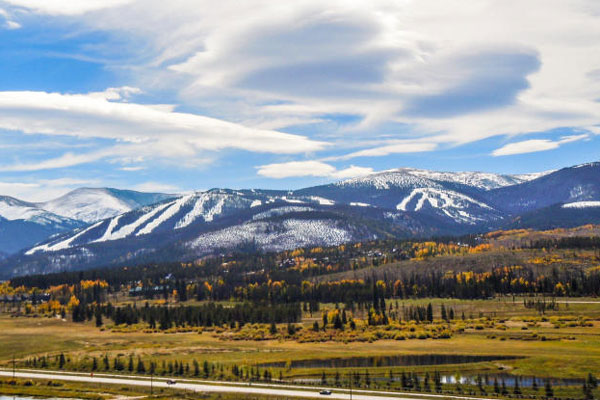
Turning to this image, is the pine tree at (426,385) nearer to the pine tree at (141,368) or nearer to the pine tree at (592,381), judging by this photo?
Answer: the pine tree at (592,381)

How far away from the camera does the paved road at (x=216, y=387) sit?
95.1 m

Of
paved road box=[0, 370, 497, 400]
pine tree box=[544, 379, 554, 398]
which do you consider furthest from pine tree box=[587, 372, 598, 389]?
paved road box=[0, 370, 497, 400]

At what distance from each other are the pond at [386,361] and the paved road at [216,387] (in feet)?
83.9

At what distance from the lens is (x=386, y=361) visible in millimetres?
133125

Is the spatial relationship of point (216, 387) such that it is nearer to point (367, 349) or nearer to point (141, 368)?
point (141, 368)

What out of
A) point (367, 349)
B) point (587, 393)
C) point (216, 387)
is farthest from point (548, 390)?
point (367, 349)

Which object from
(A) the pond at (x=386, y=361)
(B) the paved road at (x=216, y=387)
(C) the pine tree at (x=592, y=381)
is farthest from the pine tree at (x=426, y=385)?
(C) the pine tree at (x=592, y=381)

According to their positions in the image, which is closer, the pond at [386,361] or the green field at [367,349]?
the green field at [367,349]

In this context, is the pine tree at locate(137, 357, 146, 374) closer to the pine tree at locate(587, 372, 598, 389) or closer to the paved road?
the paved road

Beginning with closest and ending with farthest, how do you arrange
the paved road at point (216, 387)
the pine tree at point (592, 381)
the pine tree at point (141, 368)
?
the paved road at point (216, 387) < the pine tree at point (592, 381) < the pine tree at point (141, 368)

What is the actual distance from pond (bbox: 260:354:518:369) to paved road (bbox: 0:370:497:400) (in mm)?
25576

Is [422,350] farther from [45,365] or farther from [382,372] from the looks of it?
[45,365]

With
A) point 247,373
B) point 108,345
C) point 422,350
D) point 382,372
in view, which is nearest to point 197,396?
point 247,373

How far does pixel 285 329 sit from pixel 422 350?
61380mm
